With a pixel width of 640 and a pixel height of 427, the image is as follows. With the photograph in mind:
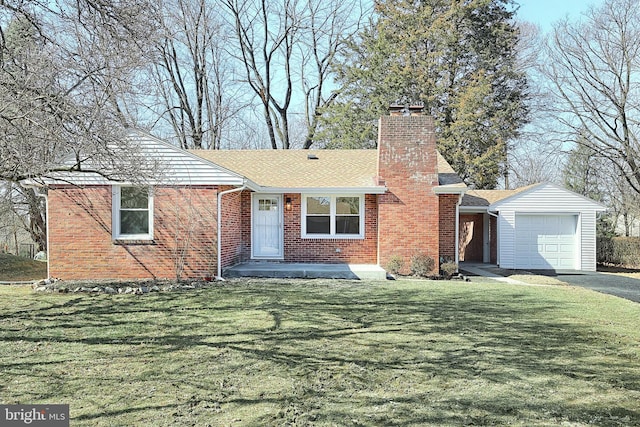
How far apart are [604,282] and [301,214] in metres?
9.75

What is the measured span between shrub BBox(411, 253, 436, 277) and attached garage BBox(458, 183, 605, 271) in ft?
17.8

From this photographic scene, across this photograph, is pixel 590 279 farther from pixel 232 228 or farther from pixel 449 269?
pixel 232 228

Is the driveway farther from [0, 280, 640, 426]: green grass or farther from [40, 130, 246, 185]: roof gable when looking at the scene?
[40, 130, 246, 185]: roof gable

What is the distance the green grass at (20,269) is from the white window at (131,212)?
16.9 feet

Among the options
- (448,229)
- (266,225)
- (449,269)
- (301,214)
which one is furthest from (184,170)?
(448,229)

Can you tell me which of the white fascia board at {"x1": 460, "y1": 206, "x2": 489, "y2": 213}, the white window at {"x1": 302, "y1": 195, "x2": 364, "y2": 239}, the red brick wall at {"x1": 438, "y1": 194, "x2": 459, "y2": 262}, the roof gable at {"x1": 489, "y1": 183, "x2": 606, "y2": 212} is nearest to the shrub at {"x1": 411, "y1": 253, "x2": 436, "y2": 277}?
the red brick wall at {"x1": 438, "y1": 194, "x2": 459, "y2": 262}

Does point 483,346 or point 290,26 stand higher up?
point 290,26

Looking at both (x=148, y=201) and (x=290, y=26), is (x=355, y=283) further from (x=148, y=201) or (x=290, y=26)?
(x=290, y=26)

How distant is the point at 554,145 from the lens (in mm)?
25266

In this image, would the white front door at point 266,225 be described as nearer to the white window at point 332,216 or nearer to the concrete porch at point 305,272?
the white window at point 332,216

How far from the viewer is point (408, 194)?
14.4 m

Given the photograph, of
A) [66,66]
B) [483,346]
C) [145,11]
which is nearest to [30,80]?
[66,66]

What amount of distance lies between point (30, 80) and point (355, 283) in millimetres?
8197

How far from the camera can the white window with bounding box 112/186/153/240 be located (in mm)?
12195
